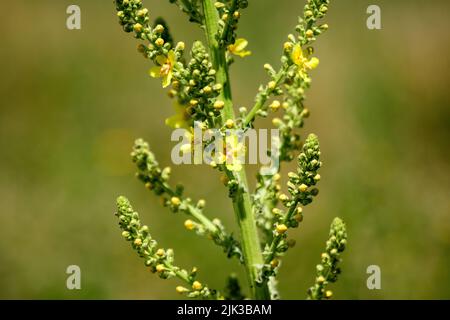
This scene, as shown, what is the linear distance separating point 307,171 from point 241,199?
0.68 m

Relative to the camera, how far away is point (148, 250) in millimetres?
4445

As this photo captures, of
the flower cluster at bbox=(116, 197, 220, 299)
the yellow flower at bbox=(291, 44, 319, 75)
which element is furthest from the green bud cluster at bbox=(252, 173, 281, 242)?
the yellow flower at bbox=(291, 44, 319, 75)

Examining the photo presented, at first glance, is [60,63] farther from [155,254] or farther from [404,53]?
[155,254]

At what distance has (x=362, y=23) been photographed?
45.8 ft

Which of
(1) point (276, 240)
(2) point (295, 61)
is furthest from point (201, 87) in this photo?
(1) point (276, 240)

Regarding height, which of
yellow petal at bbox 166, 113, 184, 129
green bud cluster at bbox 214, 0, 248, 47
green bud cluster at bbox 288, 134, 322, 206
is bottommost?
green bud cluster at bbox 288, 134, 322, 206

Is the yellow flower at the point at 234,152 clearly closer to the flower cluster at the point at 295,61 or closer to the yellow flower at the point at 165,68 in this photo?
the flower cluster at the point at 295,61

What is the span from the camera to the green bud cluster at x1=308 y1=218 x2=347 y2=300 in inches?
172

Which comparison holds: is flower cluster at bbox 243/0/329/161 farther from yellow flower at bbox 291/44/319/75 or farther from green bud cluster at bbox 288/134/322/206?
green bud cluster at bbox 288/134/322/206

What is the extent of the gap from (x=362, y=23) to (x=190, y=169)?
5566 millimetres

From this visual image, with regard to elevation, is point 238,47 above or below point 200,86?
above

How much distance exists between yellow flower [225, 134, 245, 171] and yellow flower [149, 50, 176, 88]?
601 millimetres

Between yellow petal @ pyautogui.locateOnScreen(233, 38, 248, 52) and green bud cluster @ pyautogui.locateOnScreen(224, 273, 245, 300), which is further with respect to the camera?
green bud cluster @ pyautogui.locateOnScreen(224, 273, 245, 300)

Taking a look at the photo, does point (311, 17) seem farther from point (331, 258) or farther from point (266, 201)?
point (331, 258)
